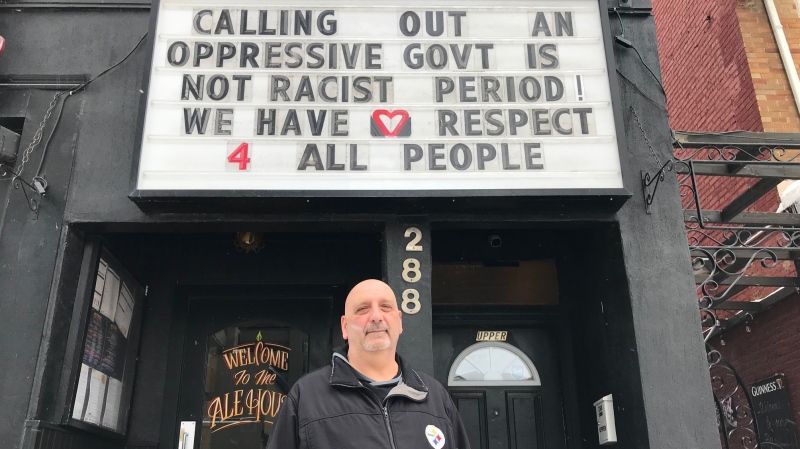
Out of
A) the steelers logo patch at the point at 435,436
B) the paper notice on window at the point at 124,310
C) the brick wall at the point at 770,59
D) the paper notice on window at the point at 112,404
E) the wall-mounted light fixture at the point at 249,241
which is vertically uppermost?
the brick wall at the point at 770,59

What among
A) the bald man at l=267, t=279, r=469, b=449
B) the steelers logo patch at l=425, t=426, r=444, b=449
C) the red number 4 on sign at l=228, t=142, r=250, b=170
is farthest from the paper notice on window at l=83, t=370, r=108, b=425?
the steelers logo patch at l=425, t=426, r=444, b=449

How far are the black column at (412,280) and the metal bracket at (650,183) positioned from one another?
1676mm

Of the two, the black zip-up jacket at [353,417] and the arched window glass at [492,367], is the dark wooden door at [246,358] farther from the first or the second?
the black zip-up jacket at [353,417]

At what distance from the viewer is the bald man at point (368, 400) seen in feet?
9.13

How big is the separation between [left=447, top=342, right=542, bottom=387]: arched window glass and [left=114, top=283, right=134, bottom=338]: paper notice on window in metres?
2.79

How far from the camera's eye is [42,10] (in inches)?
221

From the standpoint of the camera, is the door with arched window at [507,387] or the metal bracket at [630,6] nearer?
the metal bracket at [630,6]

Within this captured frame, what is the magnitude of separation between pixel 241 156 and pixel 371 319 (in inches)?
88.0

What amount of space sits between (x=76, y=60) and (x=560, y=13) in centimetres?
390

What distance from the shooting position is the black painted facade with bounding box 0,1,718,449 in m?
4.66

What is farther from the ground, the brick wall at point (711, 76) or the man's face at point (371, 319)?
the brick wall at point (711, 76)

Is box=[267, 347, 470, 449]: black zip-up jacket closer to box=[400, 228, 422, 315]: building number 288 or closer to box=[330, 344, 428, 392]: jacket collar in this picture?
box=[330, 344, 428, 392]: jacket collar

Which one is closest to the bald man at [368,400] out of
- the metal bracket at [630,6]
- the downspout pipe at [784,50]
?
the metal bracket at [630,6]

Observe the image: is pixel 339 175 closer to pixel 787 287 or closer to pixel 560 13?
pixel 560 13
